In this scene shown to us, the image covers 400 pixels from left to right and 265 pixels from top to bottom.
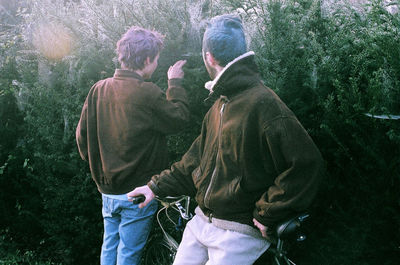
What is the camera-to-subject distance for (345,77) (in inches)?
107

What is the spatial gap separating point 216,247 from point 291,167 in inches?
29.2

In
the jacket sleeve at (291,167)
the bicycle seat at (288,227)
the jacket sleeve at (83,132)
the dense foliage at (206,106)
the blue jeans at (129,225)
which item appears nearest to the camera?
the jacket sleeve at (291,167)

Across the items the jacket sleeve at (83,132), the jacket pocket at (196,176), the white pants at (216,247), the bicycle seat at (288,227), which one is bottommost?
the white pants at (216,247)

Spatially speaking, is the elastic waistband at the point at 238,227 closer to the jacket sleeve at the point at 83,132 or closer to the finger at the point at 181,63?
the finger at the point at 181,63

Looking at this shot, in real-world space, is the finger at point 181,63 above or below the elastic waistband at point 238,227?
above

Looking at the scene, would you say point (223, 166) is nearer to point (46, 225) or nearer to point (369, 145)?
point (369, 145)

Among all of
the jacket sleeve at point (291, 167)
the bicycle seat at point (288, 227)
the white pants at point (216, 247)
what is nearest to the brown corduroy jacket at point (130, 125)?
the white pants at point (216, 247)

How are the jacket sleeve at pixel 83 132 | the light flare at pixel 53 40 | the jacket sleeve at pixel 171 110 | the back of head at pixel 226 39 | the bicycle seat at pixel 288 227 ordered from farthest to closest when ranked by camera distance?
the light flare at pixel 53 40, the jacket sleeve at pixel 83 132, the jacket sleeve at pixel 171 110, the back of head at pixel 226 39, the bicycle seat at pixel 288 227

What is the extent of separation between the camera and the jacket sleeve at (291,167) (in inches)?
78.8

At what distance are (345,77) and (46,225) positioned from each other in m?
3.43

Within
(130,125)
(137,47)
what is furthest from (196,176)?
(137,47)

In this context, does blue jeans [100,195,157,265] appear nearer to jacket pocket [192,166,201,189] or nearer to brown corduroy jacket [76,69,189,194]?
brown corduroy jacket [76,69,189,194]

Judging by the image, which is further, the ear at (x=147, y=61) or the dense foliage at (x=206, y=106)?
the ear at (x=147, y=61)

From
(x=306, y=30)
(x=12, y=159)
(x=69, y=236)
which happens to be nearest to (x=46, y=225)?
(x=69, y=236)
